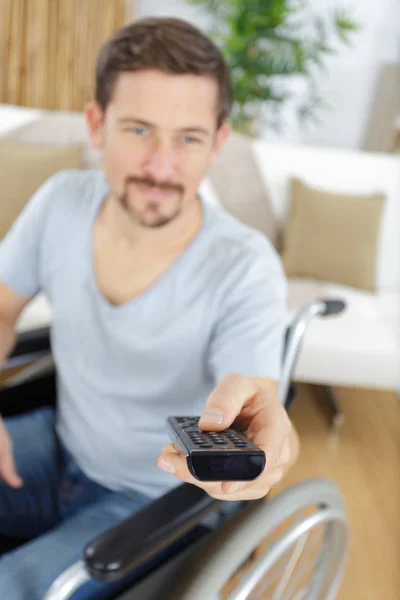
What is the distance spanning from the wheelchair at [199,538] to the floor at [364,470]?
203 mm

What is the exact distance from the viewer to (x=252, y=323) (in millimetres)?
488

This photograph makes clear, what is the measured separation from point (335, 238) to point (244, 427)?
31.2 inches

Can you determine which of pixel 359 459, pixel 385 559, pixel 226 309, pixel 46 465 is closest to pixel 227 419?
pixel 226 309

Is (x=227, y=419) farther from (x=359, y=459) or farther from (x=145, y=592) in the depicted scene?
(x=359, y=459)

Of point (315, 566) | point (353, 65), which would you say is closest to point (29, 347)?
point (315, 566)

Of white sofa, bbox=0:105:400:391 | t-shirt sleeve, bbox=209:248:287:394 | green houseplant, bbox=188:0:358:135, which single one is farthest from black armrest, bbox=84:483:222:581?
green houseplant, bbox=188:0:358:135

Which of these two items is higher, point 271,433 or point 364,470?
point 271,433

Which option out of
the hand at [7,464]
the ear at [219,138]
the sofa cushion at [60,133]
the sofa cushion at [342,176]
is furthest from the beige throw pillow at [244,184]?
the hand at [7,464]

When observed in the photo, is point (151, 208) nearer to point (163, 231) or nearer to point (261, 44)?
point (163, 231)

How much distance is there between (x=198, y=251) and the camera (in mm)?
542

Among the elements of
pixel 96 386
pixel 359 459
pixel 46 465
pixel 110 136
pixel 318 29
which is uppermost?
pixel 318 29

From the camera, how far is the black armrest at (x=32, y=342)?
0.65 meters

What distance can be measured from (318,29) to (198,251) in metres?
1.88

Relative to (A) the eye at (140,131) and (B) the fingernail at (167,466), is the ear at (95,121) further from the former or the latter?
(B) the fingernail at (167,466)
